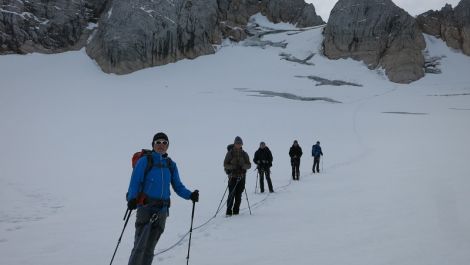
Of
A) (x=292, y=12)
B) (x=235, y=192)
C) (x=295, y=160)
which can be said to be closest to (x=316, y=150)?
(x=295, y=160)

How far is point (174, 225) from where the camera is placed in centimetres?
929

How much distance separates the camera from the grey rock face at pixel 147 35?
63594 mm

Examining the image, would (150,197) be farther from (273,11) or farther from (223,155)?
(273,11)

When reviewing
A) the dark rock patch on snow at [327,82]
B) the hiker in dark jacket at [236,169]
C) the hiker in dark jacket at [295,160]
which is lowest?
the hiker in dark jacket at [295,160]

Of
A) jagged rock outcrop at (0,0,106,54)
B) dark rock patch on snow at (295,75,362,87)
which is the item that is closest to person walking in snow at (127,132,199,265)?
dark rock patch on snow at (295,75,362,87)

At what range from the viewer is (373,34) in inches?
3017

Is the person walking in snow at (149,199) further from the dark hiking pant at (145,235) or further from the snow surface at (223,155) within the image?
the snow surface at (223,155)

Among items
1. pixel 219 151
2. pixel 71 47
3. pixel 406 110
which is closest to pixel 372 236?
pixel 219 151

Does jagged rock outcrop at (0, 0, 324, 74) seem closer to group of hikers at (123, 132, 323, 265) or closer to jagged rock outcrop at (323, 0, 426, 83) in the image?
jagged rock outcrop at (323, 0, 426, 83)

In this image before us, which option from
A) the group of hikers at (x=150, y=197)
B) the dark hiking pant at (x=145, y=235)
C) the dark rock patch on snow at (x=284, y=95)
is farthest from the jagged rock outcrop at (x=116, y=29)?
the dark hiking pant at (x=145, y=235)

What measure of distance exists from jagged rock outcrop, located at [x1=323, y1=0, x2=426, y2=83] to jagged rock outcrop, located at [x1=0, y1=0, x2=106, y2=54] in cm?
Answer: 4747

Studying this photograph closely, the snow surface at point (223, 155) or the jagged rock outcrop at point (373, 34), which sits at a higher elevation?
the jagged rock outcrop at point (373, 34)

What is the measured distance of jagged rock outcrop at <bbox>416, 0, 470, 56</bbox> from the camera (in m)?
76.6

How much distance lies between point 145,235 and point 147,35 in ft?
214
